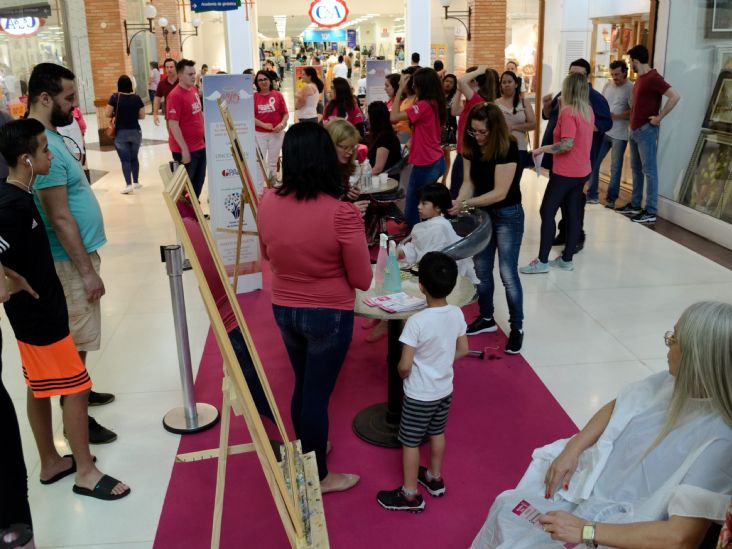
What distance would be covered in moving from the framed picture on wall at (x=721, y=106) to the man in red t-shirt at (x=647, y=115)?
0.40m

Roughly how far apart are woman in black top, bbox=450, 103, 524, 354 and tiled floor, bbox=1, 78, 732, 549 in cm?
44

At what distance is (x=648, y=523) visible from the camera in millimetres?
1905

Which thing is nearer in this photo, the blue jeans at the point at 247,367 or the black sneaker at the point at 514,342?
the blue jeans at the point at 247,367

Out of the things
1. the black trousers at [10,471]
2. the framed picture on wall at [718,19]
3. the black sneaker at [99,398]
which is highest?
the framed picture on wall at [718,19]

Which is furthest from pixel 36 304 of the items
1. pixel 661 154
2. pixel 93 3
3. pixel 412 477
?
pixel 93 3

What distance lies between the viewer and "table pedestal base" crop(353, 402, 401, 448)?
11.7 feet

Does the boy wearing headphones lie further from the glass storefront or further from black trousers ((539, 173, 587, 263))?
the glass storefront

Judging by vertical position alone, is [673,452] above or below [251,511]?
above

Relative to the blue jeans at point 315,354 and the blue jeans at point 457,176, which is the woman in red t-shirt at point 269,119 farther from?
the blue jeans at point 315,354

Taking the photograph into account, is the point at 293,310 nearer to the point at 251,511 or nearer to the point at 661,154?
the point at 251,511

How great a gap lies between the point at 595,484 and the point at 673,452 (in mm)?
290

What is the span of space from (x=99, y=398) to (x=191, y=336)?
107 cm

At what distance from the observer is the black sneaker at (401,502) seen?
304cm

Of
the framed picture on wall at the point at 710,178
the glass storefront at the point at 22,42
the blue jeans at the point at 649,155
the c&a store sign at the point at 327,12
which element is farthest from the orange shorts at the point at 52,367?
the c&a store sign at the point at 327,12
